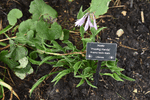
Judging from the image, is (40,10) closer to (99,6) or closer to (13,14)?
(13,14)

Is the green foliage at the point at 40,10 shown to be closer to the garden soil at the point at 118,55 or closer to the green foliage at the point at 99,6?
the garden soil at the point at 118,55

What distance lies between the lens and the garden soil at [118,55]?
4.00 ft

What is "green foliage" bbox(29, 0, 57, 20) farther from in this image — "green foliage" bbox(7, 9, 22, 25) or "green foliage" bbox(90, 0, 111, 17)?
"green foliage" bbox(90, 0, 111, 17)

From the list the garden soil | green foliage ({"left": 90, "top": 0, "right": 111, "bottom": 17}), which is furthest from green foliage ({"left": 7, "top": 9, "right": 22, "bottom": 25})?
green foliage ({"left": 90, "top": 0, "right": 111, "bottom": 17})

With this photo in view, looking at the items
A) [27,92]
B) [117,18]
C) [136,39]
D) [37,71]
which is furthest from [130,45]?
[27,92]

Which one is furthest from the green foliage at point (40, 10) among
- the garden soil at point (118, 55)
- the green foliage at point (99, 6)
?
the green foliage at point (99, 6)

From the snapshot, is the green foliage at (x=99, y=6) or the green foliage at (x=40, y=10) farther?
A: the green foliage at (x=40, y=10)

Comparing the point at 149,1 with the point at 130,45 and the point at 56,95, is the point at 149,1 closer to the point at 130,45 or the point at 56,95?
the point at 130,45

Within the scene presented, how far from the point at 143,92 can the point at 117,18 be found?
2.51 feet

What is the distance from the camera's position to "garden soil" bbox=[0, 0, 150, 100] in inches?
48.0

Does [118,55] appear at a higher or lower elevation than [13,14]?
lower

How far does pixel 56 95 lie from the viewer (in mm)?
1218

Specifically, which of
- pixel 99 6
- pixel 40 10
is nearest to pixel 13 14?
pixel 40 10

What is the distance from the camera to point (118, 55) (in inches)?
50.4
